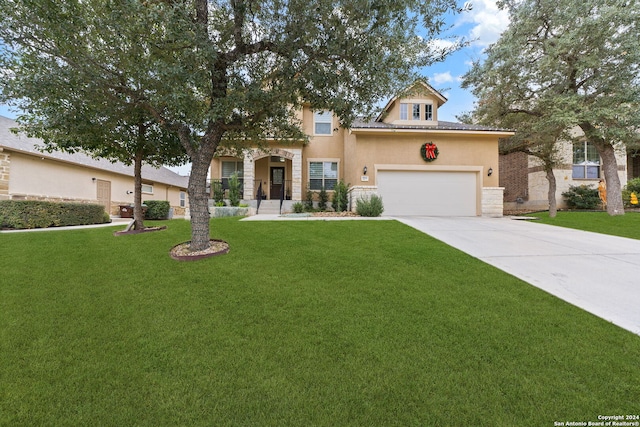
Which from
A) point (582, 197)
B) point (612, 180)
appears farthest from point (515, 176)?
point (612, 180)

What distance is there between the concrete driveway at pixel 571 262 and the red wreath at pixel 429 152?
5049 millimetres

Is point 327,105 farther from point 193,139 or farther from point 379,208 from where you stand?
point 379,208

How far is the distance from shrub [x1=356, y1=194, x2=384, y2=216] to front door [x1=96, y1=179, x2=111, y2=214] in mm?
15800

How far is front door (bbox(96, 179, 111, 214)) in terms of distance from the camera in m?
16.8

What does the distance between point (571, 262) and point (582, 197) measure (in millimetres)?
15708

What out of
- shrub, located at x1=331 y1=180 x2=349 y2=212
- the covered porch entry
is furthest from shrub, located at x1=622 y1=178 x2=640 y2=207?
the covered porch entry

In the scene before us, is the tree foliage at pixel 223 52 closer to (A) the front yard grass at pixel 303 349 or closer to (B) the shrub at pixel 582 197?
(A) the front yard grass at pixel 303 349

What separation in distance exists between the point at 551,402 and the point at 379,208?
31.4ft

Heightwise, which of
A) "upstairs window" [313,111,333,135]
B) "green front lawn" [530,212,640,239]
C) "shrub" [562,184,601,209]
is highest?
"upstairs window" [313,111,333,135]

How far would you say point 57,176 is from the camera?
14.1 metres

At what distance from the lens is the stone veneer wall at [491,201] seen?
12.6 meters

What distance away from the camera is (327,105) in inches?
231

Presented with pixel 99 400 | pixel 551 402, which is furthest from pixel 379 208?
pixel 99 400

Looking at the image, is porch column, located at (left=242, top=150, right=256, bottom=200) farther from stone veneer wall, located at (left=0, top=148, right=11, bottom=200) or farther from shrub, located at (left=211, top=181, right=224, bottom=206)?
stone veneer wall, located at (left=0, top=148, right=11, bottom=200)
